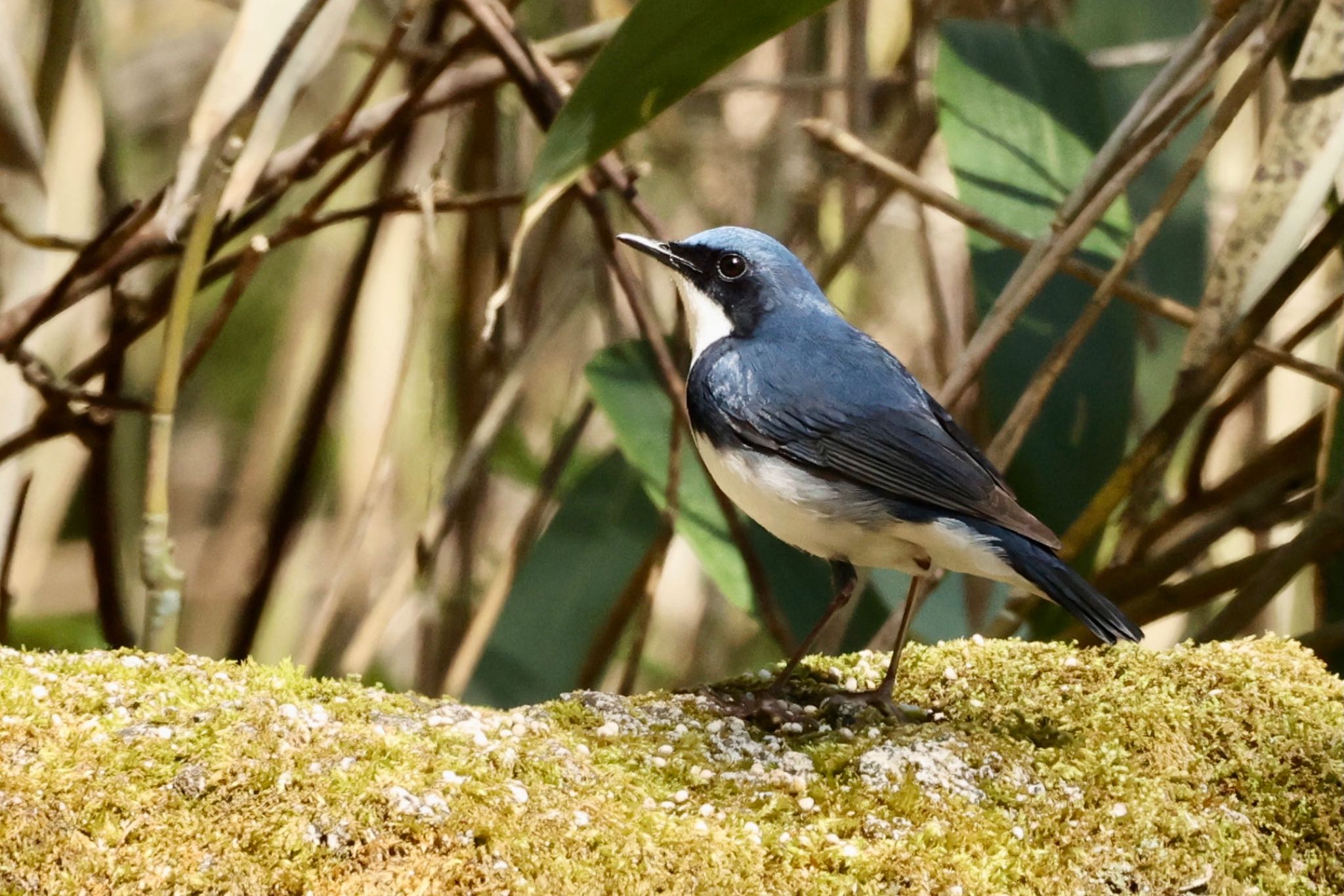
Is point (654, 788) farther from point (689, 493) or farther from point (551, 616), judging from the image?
point (551, 616)

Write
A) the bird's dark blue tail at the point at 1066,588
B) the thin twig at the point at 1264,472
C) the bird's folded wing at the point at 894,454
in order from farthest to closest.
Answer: the thin twig at the point at 1264,472, the bird's folded wing at the point at 894,454, the bird's dark blue tail at the point at 1066,588

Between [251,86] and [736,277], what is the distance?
1276mm

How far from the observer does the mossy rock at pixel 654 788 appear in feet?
5.65

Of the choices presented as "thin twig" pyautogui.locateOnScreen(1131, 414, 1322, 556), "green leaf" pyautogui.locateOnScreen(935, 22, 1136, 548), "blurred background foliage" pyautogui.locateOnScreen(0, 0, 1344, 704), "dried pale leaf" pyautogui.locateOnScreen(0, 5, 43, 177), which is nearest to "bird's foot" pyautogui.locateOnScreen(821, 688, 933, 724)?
"blurred background foliage" pyautogui.locateOnScreen(0, 0, 1344, 704)

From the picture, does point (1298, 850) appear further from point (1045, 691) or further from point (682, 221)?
point (682, 221)

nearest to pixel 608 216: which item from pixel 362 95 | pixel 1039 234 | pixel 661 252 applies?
pixel 661 252

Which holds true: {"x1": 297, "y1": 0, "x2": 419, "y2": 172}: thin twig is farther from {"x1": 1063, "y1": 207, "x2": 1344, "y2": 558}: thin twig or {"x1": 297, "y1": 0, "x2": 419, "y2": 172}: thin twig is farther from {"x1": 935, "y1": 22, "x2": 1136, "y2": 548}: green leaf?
{"x1": 1063, "y1": 207, "x2": 1344, "y2": 558}: thin twig

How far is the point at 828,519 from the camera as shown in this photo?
2.84 m

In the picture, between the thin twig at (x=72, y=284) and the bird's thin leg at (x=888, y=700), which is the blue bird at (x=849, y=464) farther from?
the thin twig at (x=72, y=284)

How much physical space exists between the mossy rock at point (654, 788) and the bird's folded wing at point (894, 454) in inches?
15.6

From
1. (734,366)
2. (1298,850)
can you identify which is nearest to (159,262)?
(734,366)

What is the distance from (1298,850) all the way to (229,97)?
8.22 ft

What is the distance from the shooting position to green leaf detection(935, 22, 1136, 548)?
4000 millimetres

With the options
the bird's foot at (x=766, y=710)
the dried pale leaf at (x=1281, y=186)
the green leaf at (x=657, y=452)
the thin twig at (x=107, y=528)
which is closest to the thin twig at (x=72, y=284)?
the thin twig at (x=107, y=528)
